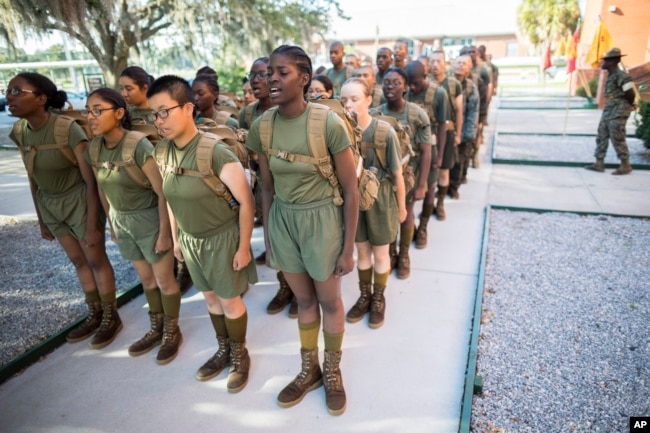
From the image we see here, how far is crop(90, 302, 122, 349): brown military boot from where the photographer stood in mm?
3090

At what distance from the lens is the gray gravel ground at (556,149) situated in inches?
315

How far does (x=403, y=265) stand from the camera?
3945mm

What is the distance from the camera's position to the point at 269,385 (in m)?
2.66

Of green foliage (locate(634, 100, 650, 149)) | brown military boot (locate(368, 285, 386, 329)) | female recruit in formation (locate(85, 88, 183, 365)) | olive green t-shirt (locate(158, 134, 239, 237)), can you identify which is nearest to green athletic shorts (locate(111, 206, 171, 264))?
female recruit in formation (locate(85, 88, 183, 365))

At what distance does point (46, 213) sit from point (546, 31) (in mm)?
31806

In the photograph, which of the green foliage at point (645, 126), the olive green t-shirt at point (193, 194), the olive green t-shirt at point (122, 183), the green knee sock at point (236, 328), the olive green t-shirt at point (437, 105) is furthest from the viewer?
the green foliage at point (645, 126)

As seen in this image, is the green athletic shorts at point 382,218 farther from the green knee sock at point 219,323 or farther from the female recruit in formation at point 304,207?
the green knee sock at point 219,323

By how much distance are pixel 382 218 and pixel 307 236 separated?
3.29 ft

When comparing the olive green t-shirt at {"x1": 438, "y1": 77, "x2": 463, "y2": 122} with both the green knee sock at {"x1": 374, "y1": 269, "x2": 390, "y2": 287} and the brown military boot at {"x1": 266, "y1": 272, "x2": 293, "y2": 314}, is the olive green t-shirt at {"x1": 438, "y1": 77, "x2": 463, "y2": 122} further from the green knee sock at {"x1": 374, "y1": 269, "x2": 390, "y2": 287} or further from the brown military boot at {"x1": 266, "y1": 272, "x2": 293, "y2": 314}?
the brown military boot at {"x1": 266, "y1": 272, "x2": 293, "y2": 314}

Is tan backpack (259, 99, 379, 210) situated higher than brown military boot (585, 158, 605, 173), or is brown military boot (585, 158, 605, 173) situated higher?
tan backpack (259, 99, 379, 210)

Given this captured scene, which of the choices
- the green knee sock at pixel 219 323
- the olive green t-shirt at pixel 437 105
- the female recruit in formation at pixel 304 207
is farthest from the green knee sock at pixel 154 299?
the olive green t-shirt at pixel 437 105

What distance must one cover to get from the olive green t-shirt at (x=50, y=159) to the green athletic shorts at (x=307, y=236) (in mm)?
1483

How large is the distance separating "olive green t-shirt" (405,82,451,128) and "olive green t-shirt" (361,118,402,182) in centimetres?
158

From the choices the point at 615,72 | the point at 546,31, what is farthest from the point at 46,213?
the point at 546,31
